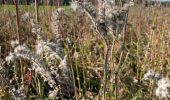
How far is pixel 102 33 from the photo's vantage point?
54.1 inches

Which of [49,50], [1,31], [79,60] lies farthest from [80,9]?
[1,31]

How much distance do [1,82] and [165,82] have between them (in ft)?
2.07

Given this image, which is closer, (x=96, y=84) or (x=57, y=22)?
(x=57, y=22)

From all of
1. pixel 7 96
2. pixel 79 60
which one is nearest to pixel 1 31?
pixel 79 60

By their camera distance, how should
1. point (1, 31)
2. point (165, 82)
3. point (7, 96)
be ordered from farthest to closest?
point (1, 31)
point (7, 96)
point (165, 82)

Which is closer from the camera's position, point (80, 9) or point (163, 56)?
point (80, 9)

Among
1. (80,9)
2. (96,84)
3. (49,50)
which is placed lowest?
(96,84)

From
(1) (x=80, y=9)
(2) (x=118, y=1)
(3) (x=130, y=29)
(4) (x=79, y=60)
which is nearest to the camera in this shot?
(1) (x=80, y=9)

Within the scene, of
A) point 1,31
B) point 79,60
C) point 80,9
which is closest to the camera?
point 80,9

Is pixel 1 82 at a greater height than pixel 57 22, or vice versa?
pixel 57 22

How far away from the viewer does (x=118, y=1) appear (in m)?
1.57

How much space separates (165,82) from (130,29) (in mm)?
5287

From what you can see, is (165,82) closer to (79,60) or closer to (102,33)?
(102,33)

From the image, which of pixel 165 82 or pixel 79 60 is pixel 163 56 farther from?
pixel 165 82
